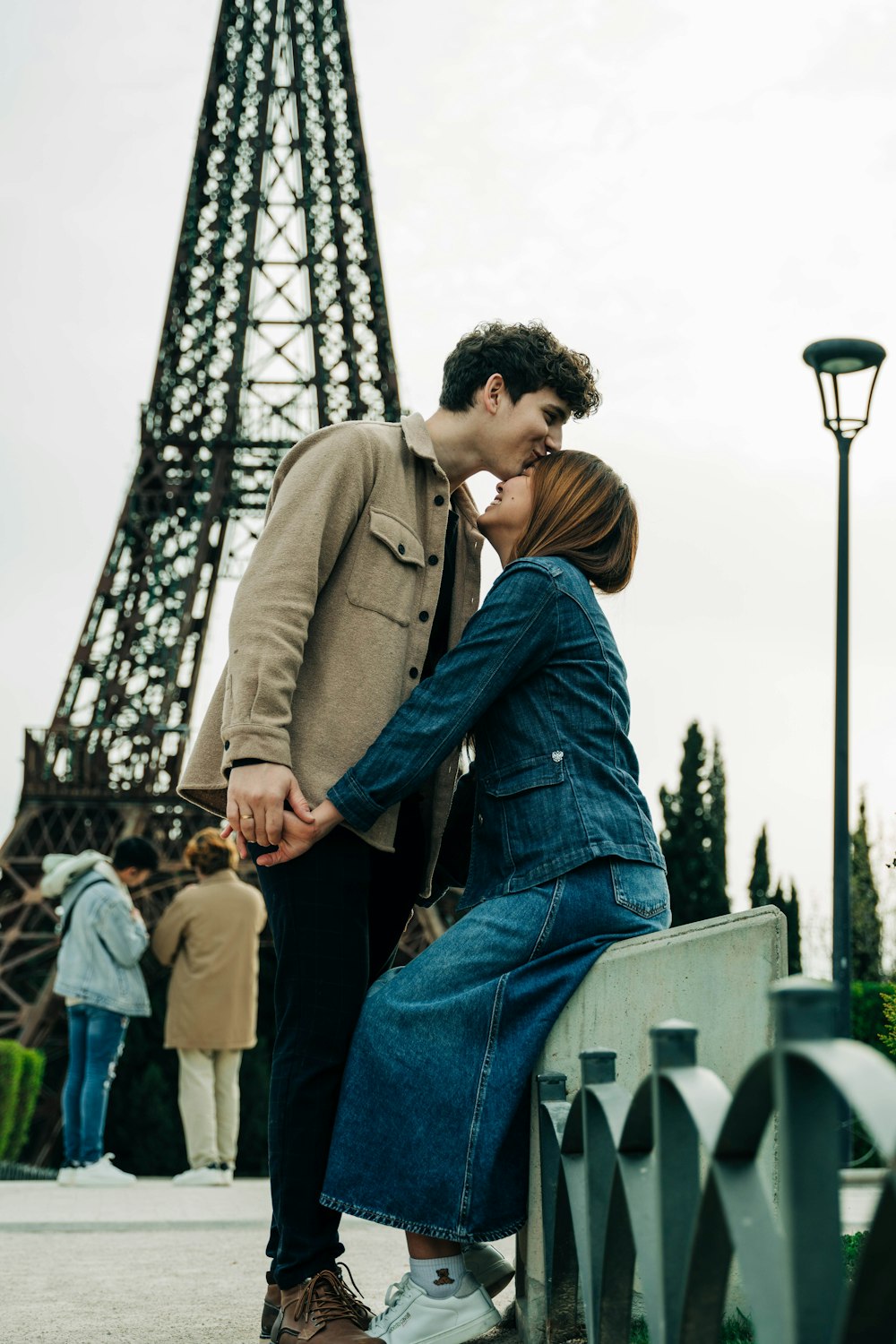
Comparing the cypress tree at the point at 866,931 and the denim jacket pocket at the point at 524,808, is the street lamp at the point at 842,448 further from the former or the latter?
the cypress tree at the point at 866,931

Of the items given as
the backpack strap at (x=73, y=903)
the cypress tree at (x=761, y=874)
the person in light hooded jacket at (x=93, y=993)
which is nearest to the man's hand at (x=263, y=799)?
the person in light hooded jacket at (x=93, y=993)

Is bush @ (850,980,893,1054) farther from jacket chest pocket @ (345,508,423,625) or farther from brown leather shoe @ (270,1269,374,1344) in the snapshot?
brown leather shoe @ (270,1269,374,1344)

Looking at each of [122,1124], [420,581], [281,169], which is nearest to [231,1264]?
[420,581]

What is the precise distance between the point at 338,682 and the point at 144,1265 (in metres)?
2.03

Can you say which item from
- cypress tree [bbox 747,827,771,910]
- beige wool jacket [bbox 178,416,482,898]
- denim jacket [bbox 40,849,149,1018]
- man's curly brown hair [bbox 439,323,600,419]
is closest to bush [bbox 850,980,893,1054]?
denim jacket [bbox 40,849,149,1018]

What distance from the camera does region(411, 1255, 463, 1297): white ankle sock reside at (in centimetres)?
256

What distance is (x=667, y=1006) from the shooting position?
7.73ft

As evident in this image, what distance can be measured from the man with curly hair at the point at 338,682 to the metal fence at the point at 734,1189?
73 cm

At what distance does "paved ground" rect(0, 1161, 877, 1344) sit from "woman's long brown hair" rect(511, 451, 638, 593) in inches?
57.2

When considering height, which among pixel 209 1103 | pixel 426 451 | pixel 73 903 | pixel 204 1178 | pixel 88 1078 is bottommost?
pixel 204 1178

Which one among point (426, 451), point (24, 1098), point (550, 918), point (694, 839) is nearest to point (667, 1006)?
point (550, 918)

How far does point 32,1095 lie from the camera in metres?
14.2

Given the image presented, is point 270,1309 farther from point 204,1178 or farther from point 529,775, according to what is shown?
point 204,1178

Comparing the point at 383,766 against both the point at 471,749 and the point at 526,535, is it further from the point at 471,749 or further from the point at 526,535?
the point at 526,535
